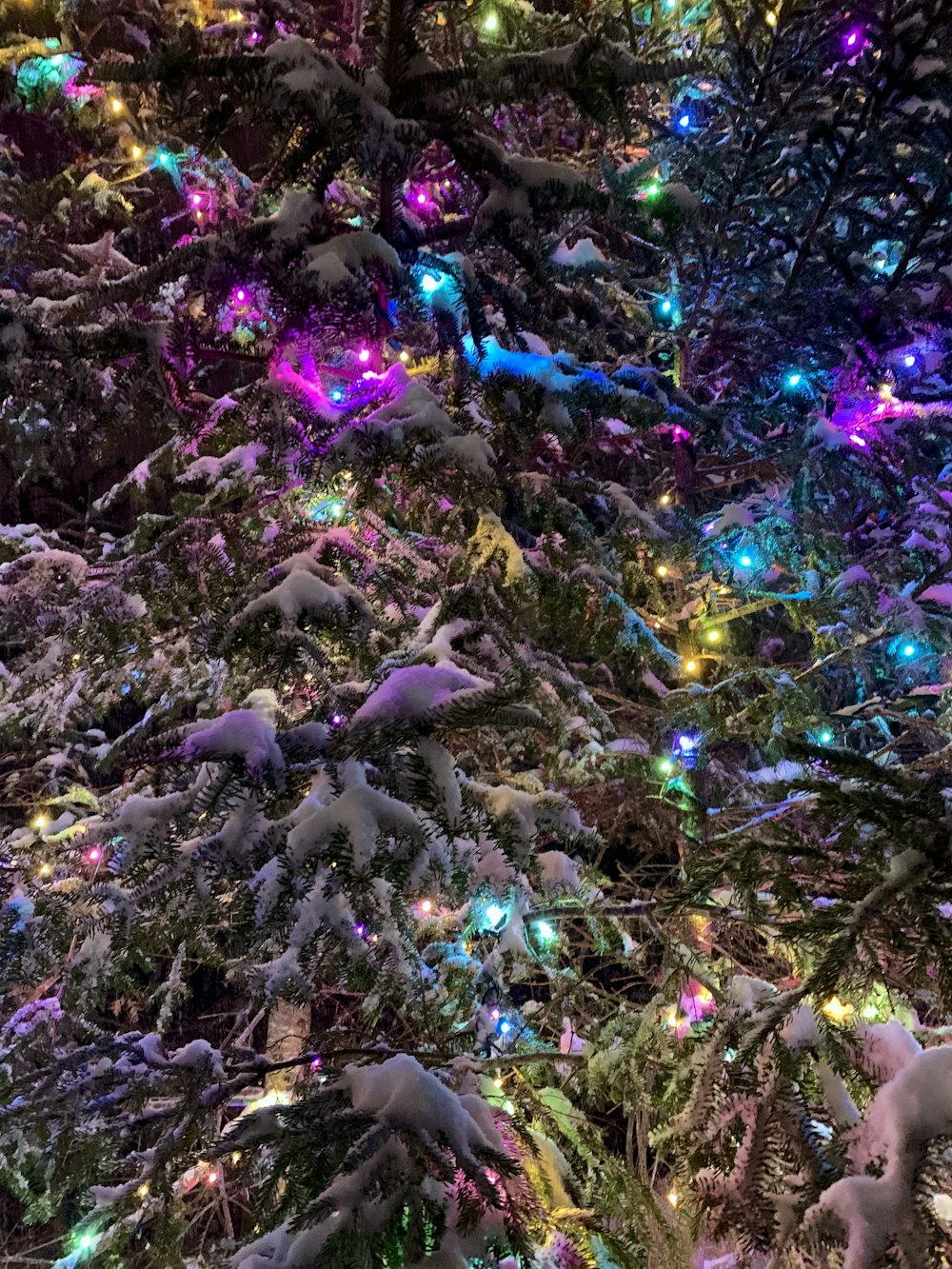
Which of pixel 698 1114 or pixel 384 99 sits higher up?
pixel 384 99

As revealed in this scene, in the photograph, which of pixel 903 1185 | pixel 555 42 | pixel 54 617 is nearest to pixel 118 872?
pixel 903 1185

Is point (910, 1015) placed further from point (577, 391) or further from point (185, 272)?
point (185, 272)

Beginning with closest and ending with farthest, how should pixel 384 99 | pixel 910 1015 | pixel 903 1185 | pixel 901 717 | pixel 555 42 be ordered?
pixel 903 1185 → pixel 384 99 → pixel 910 1015 → pixel 901 717 → pixel 555 42

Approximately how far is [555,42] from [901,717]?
18.9 feet

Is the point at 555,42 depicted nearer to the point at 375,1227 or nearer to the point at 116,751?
the point at 116,751

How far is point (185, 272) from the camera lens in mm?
2537

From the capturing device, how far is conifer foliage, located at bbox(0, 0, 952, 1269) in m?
1.82

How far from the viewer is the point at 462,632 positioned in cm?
283

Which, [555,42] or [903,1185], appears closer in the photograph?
[903,1185]

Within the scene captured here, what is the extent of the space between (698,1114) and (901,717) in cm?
440

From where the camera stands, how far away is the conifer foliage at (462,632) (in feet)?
5.96

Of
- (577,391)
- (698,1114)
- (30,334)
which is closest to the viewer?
(698,1114)

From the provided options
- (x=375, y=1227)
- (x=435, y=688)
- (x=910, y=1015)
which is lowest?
(x=375, y=1227)

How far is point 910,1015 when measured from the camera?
354 cm
